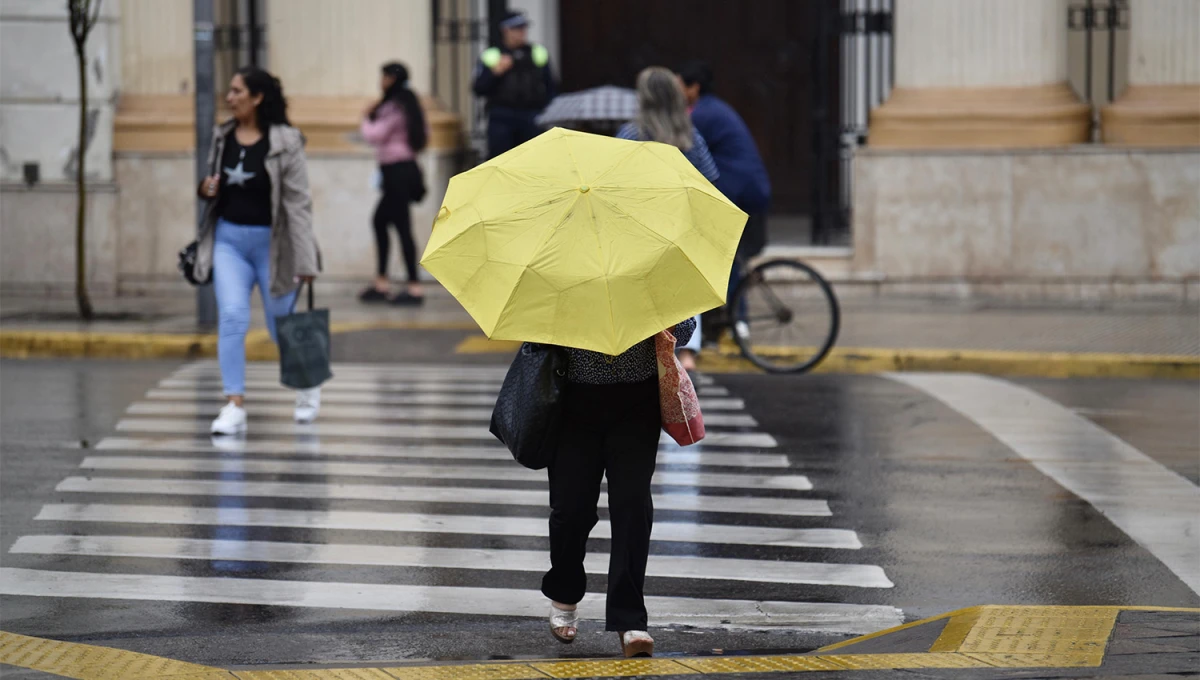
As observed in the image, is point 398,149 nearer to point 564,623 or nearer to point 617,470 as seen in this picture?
point 564,623

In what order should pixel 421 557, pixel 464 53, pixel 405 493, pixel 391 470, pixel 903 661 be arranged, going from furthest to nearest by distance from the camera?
pixel 464 53 → pixel 391 470 → pixel 405 493 → pixel 421 557 → pixel 903 661

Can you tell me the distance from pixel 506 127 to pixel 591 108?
98 cm

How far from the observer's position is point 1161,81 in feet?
51.5

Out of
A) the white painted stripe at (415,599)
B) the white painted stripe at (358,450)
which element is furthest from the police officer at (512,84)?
the white painted stripe at (415,599)

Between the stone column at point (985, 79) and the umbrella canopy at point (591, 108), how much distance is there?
230 cm

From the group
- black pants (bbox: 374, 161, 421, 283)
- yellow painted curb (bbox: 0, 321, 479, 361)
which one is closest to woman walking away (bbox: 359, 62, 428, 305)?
black pants (bbox: 374, 161, 421, 283)

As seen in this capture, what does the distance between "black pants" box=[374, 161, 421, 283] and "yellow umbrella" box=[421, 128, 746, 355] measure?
1019 centimetres

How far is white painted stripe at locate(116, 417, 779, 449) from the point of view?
9789mm

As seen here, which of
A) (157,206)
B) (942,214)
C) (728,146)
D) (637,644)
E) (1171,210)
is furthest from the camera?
(157,206)

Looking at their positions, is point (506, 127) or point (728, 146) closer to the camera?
point (728, 146)

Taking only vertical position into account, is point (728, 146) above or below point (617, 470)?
above

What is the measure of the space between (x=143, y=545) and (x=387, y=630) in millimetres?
1722

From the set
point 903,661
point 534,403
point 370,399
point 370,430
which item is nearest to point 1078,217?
point 370,399

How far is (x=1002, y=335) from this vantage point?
44.3 feet
